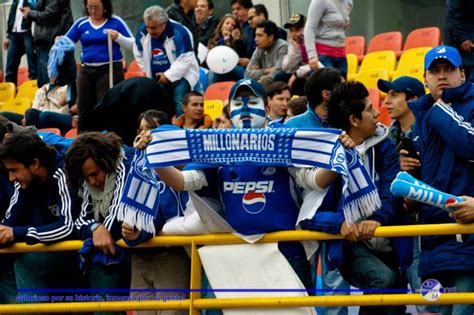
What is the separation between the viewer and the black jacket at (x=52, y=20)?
54.2 feet

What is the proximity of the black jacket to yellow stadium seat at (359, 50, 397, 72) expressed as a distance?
3.91 meters

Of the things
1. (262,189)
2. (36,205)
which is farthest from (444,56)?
(36,205)

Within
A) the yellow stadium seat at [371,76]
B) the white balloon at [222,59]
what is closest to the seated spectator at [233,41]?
the white balloon at [222,59]

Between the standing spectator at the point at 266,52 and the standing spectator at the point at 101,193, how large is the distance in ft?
19.1

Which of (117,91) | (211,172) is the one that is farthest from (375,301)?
(117,91)

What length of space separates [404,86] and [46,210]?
2389mm

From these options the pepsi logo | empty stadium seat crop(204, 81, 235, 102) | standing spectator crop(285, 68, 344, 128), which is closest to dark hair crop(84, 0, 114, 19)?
empty stadium seat crop(204, 81, 235, 102)

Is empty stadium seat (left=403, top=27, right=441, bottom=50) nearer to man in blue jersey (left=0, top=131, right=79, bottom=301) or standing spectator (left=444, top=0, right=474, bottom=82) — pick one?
standing spectator (left=444, top=0, right=474, bottom=82)

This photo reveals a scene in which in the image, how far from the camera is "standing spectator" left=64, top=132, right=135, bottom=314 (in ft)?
24.8

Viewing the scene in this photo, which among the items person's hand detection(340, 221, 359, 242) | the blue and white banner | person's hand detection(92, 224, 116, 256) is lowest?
person's hand detection(92, 224, 116, 256)

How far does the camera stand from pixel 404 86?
338 inches

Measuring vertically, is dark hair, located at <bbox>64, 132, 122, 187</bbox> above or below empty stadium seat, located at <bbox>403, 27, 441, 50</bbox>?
above

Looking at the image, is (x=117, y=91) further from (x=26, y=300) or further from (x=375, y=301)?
(x=375, y=301)

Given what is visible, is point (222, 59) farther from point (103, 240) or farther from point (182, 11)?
point (103, 240)
